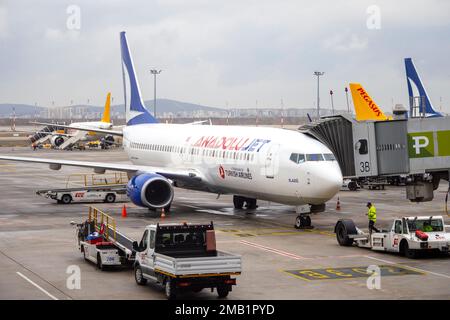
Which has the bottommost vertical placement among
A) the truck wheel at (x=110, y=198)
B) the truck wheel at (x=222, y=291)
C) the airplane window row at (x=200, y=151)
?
the truck wheel at (x=222, y=291)

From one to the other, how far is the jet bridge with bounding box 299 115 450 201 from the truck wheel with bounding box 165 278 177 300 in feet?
58.6

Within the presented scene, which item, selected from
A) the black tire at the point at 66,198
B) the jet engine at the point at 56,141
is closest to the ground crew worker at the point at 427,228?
the black tire at the point at 66,198

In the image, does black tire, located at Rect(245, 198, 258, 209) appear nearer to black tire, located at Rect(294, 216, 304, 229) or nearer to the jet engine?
black tire, located at Rect(294, 216, 304, 229)

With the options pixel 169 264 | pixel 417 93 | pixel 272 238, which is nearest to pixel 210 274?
pixel 169 264

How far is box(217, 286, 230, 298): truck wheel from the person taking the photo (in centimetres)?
2431

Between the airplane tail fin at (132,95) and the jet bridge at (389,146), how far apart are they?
25.9m

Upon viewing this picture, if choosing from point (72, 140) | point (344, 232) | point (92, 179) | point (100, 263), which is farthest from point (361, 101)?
point (72, 140)

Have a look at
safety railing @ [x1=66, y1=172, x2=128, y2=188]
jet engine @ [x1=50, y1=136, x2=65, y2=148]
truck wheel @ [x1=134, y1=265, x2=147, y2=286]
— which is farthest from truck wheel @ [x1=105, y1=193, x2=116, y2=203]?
jet engine @ [x1=50, y1=136, x2=65, y2=148]

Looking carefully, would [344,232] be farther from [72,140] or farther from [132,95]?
[72,140]

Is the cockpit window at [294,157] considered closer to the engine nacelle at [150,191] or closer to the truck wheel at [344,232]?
the truck wheel at [344,232]

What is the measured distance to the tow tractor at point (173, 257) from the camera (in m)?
23.7

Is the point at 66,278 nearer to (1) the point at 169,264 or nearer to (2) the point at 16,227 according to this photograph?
(1) the point at 169,264

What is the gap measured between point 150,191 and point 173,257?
21127mm

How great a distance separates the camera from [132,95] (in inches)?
2500
